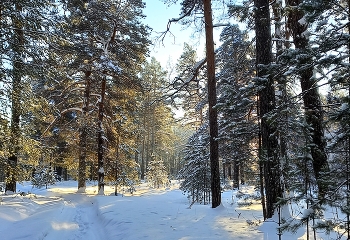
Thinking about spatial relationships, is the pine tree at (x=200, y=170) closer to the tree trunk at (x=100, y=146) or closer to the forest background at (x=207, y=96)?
the forest background at (x=207, y=96)

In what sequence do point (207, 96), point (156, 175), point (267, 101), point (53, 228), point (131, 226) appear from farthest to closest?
point (156, 175)
point (207, 96)
point (53, 228)
point (131, 226)
point (267, 101)

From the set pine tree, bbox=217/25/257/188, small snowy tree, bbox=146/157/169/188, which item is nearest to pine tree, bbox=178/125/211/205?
pine tree, bbox=217/25/257/188

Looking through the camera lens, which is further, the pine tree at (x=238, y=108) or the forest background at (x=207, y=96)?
the pine tree at (x=238, y=108)

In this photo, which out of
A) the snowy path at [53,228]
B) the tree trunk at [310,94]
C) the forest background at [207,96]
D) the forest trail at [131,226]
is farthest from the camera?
the snowy path at [53,228]

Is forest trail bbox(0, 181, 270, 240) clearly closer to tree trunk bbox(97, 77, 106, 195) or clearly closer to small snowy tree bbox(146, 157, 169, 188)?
tree trunk bbox(97, 77, 106, 195)

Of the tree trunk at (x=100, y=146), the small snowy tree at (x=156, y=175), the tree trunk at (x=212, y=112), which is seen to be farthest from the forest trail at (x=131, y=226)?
the small snowy tree at (x=156, y=175)

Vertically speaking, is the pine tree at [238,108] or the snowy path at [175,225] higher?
the pine tree at [238,108]

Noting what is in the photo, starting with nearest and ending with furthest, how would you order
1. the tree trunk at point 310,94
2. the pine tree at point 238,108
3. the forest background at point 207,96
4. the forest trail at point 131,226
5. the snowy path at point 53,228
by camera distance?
the forest background at point 207,96, the tree trunk at point 310,94, the pine tree at point 238,108, the forest trail at point 131,226, the snowy path at point 53,228

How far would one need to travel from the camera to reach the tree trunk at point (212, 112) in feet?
30.4

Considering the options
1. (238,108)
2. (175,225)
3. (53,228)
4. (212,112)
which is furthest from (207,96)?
(53,228)

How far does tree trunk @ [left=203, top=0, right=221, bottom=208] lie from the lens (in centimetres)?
927

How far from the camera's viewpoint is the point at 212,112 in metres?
9.52

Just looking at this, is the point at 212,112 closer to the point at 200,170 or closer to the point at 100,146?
the point at 200,170

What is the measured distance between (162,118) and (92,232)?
3181 cm
